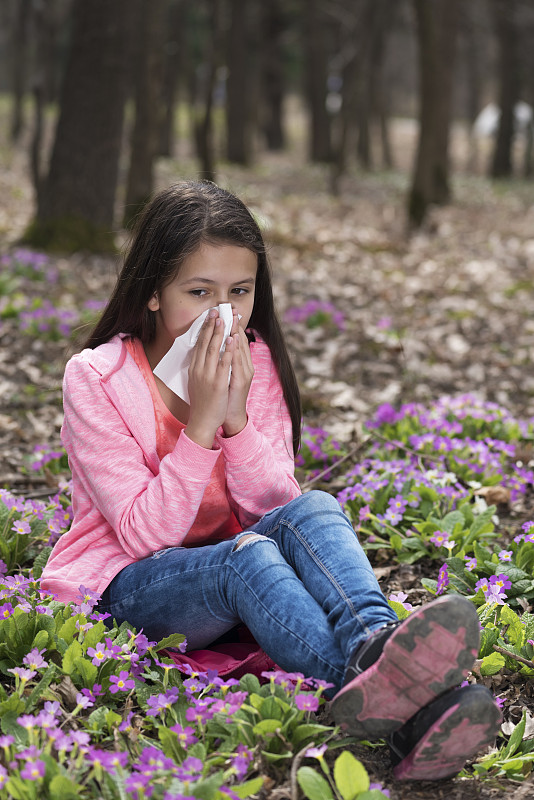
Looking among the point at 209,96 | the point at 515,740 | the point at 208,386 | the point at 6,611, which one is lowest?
the point at 515,740

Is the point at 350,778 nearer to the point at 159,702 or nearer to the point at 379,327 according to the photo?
the point at 159,702

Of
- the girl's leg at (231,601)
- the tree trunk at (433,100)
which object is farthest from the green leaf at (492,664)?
the tree trunk at (433,100)

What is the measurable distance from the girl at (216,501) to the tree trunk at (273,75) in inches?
900

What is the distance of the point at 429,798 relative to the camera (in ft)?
6.05

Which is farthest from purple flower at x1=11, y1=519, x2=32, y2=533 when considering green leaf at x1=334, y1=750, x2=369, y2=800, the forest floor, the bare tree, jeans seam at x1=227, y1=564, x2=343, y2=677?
the bare tree

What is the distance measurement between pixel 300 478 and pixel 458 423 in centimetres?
91

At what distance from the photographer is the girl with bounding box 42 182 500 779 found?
6.10 ft

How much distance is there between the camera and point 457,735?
171cm

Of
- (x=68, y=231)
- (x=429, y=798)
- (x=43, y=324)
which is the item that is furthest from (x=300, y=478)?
(x=68, y=231)

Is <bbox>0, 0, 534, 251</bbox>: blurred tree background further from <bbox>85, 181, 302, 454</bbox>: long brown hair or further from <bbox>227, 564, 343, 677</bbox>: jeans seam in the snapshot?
<bbox>227, 564, 343, 677</bbox>: jeans seam

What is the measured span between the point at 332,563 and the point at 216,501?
53 centimetres

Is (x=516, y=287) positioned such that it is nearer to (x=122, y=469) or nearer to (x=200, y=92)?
(x=122, y=469)

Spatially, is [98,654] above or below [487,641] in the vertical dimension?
above

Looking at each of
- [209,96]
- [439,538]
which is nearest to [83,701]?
[439,538]
